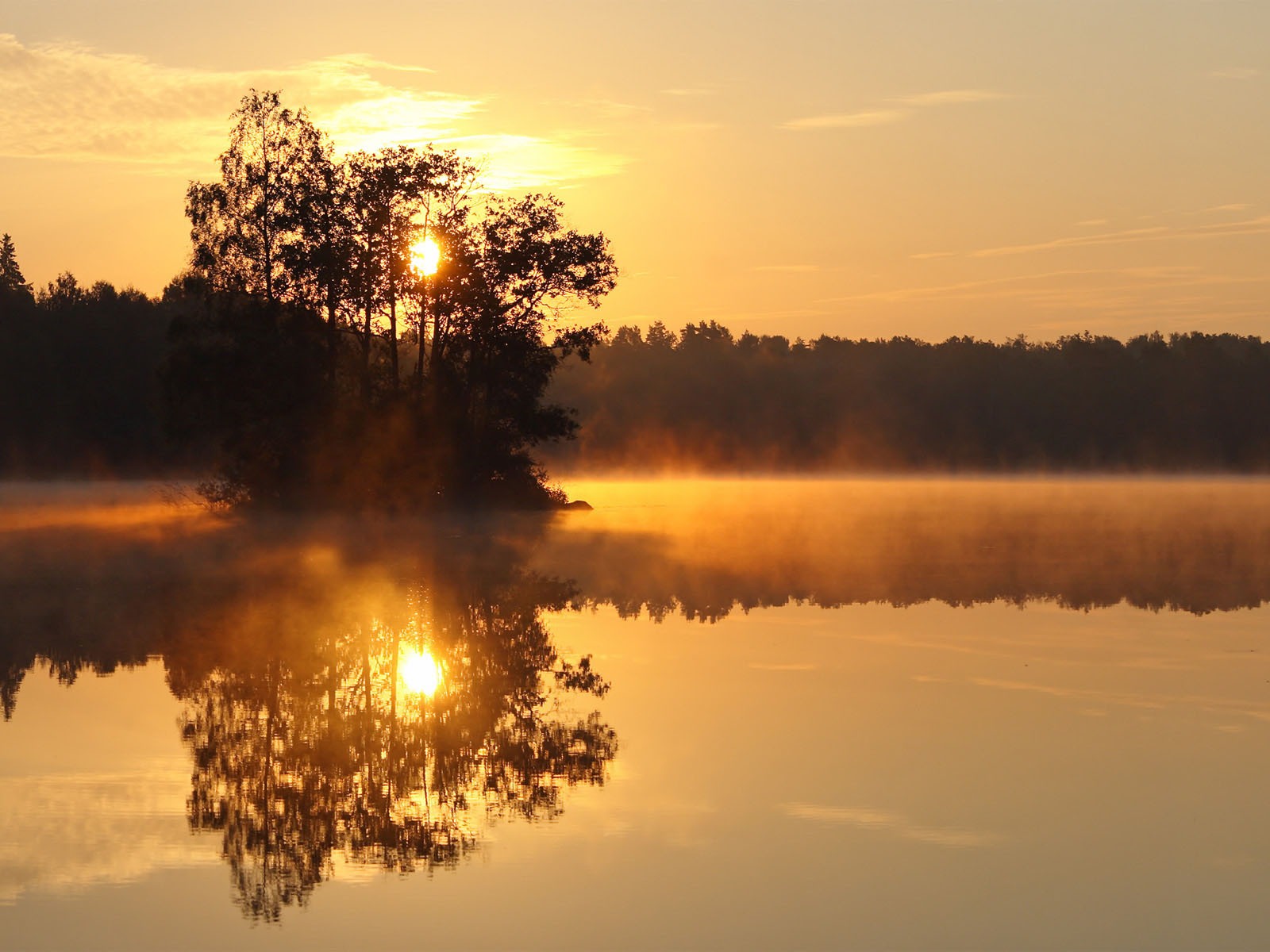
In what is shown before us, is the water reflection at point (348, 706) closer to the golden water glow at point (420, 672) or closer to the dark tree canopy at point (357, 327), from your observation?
the golden water glow at point (420, 672)

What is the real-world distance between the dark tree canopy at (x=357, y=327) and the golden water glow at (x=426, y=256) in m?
0.06

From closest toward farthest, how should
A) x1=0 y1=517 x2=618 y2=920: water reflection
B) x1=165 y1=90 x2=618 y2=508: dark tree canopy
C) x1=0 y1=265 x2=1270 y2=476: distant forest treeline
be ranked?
x1=0 y1=517 x2=618 y2=920: water reflection, x1=165 y1=90 x2=618 y2=508: dark tree canopy, x1=0 y1=265 x2=1270 y2=476: distant forest treeline

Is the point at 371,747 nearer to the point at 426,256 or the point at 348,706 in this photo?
the point at 348,706

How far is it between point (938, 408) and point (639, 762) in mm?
132969

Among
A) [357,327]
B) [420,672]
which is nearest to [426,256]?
[357,327]

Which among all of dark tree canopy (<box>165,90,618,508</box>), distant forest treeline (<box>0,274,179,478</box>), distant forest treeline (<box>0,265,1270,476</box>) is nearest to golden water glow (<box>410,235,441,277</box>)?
dark tree canopy (<box>165,90,618,508</box>)

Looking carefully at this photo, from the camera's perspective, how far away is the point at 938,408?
14112cm

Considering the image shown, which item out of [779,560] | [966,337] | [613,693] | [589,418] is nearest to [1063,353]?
[966,337]

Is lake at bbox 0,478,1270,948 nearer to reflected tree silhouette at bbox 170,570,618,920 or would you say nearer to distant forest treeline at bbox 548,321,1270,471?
reflected tree silhouette at bbox 170,570,618,920

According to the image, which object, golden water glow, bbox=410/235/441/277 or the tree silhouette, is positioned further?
the tree silhouette

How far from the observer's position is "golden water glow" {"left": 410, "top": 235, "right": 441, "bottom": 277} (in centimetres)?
5159

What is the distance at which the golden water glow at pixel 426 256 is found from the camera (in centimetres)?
5159

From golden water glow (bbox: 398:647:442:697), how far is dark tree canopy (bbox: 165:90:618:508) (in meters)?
34.9

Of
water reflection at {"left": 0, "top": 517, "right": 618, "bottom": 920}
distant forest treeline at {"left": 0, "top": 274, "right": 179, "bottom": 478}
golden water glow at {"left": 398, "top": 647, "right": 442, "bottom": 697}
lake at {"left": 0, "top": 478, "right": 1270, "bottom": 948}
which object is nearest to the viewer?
lake at {"left": 0, "top": 478, "right": 1270, "bottom": 948}
